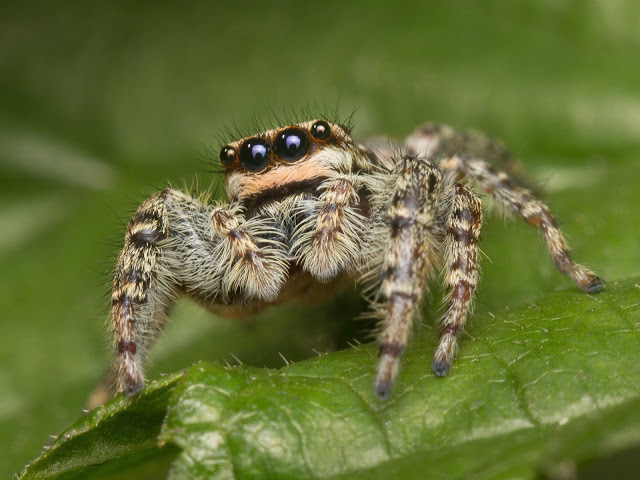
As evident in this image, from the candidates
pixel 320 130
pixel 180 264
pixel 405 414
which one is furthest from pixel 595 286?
pixel 180 264

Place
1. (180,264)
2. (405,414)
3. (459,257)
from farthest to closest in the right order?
(180,264) < (459,257) < (405,414)

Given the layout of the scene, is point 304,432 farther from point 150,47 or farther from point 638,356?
point 150,47

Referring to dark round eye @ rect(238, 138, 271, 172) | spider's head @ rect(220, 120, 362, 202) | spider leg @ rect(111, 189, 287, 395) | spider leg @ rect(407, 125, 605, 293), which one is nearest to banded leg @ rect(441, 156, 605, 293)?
spider leg @ rect(407, 125, 605, 293)

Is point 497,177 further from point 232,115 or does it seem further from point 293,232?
point 232,115

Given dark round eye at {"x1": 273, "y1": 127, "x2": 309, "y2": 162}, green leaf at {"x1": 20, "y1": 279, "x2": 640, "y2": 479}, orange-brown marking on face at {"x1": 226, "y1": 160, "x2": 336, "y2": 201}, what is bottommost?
green leaf at {"x1": 20, "y1": 279, "x2": 640, "y2": 479}

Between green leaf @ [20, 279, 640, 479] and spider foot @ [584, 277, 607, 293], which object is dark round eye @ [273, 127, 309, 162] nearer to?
green leaf @ [20, 279, 640, 479]

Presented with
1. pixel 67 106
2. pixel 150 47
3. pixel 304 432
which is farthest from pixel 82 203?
pixel 304 432
